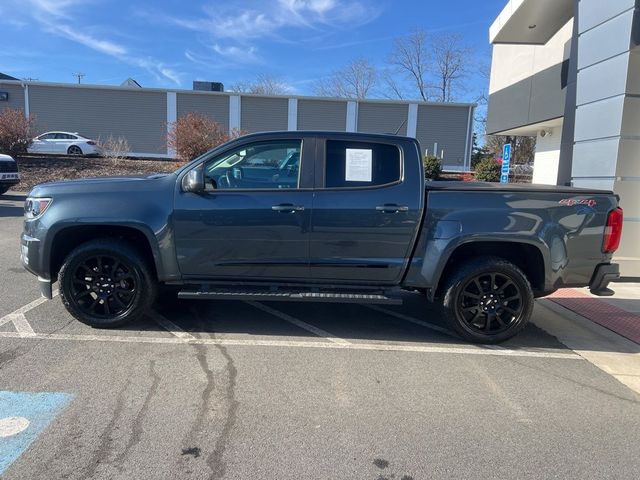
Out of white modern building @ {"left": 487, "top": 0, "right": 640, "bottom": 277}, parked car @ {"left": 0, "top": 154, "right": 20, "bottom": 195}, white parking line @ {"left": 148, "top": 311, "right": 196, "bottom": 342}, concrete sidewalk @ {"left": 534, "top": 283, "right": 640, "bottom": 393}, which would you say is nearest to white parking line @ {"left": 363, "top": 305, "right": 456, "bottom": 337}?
concrete sidewalk @ {"left": 534, "top": 283, "right": 640, "bottom": 393}

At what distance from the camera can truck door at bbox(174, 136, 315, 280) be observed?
15.0 ft

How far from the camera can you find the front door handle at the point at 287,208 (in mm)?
4551

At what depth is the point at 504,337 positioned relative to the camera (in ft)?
15.6

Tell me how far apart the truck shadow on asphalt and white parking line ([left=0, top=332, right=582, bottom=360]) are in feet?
0.43

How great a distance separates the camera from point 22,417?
3.17 metres

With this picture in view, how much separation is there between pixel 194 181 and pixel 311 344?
1867mm

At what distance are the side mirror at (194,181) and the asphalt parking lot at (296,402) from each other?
1419mm

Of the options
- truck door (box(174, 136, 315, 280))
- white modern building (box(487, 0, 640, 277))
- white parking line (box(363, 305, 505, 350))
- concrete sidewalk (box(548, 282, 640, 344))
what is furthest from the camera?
white modern building (box(487, 0, 640, 277))

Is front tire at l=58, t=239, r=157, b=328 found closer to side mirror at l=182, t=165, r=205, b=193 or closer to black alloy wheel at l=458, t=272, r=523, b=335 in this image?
side mirror at l=182, t=165, r=205, b=193

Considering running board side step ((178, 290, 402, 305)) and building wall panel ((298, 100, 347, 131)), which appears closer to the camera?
running board side step ((178, 290, 402, 305))

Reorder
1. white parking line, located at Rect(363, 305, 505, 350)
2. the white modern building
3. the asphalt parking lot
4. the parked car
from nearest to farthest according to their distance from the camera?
the asphalt parking lot, white parking line, located at Rect(363, 305, 505, 350), the white modern building, the parked car

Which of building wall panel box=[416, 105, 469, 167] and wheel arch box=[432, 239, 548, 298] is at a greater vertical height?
building wall panel box=[416, 105, 469, 167]

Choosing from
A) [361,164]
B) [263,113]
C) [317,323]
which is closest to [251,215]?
[361,164]

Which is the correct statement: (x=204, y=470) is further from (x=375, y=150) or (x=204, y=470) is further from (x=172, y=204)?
(x=375, y=150)
